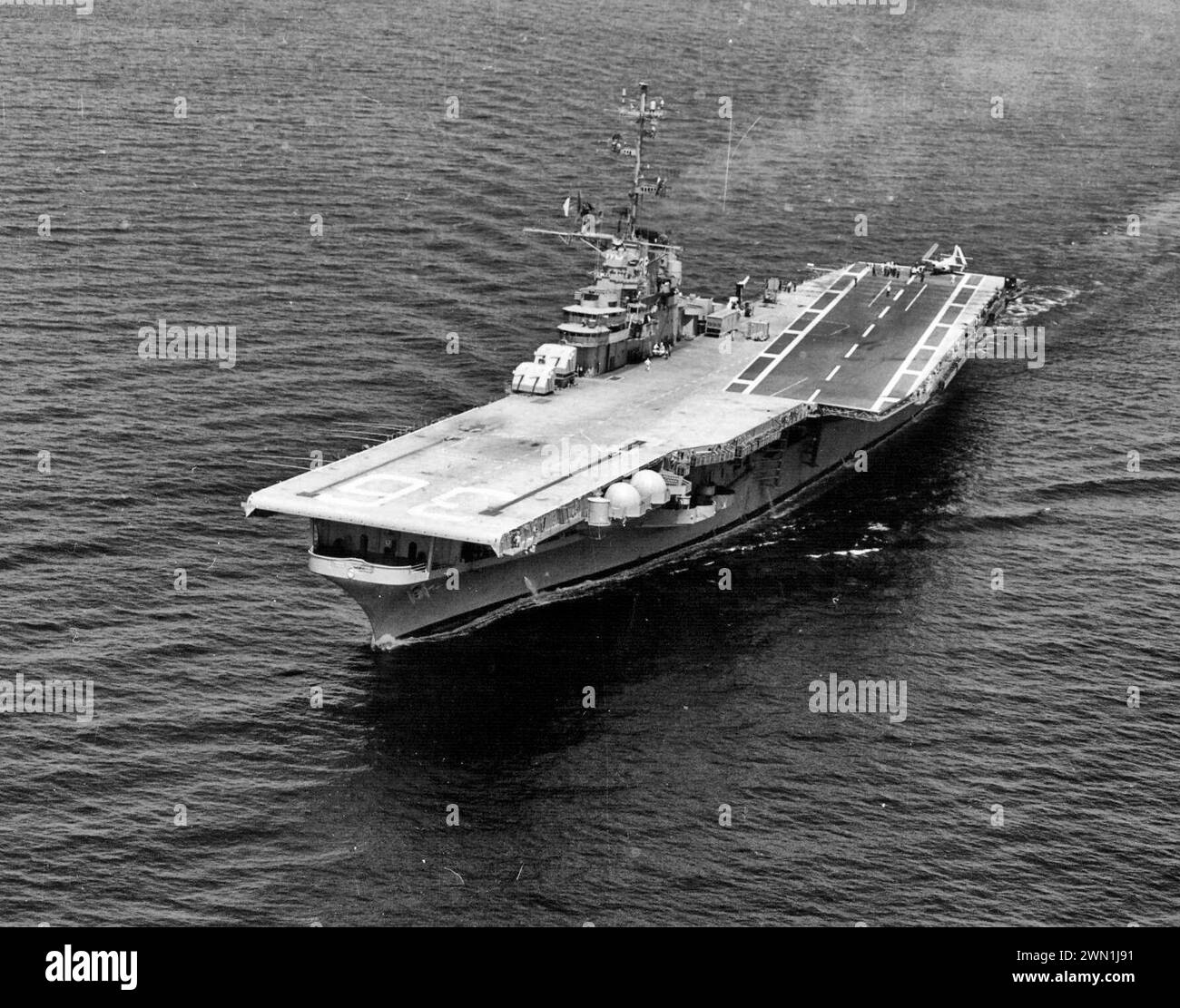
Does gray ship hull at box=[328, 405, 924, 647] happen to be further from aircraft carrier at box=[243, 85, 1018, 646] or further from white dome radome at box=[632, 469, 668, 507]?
white dome radome at box=[632, 469, 668, 507]

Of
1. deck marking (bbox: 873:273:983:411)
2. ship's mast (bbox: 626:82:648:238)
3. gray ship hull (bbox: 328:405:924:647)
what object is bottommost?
gray ship hull (bbox: 328:405:924:647)

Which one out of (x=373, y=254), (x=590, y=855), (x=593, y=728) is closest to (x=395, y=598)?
(x=593, y=728)

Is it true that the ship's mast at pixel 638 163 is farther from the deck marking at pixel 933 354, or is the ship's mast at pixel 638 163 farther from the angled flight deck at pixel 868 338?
the deck marking at pixel 933 354

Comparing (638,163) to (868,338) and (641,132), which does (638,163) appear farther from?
(868,338)

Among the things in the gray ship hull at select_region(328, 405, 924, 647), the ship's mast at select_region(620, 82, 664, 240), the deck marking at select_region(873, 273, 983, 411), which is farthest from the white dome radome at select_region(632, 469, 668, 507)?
the ship's mast at select_region(620, 82, 664, 240)

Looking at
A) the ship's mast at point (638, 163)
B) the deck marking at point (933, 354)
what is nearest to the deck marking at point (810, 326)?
the deck marking at point (933, 354)
